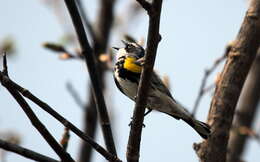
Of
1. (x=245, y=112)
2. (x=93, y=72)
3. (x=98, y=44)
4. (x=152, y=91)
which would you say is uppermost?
(x=93, y=72)

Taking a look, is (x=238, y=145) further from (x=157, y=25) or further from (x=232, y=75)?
(x=157, y=25)

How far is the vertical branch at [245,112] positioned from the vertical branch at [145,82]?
1860mm

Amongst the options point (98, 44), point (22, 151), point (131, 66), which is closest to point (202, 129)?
point (131, 66)

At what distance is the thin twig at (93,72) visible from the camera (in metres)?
Answer: 3.41

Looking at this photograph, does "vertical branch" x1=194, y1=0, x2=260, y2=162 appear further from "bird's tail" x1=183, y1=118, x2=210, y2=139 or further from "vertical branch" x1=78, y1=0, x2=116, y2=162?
"vertical branch" x1=78, y1=0, x2=116, y2=162

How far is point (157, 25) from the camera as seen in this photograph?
2.51m

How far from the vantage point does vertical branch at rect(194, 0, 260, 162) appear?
3.46 m

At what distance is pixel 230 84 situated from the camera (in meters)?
3.52

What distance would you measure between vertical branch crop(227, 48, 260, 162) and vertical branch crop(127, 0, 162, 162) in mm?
1860

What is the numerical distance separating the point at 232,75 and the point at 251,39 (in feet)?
0.96

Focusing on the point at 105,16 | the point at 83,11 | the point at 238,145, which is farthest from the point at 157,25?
the point at 105,16

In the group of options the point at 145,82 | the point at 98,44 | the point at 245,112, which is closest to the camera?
the point at 145,82

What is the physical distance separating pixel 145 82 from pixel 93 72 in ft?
3.05

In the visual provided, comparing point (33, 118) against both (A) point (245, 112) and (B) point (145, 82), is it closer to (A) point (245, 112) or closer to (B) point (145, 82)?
(B) point (145, 82)
